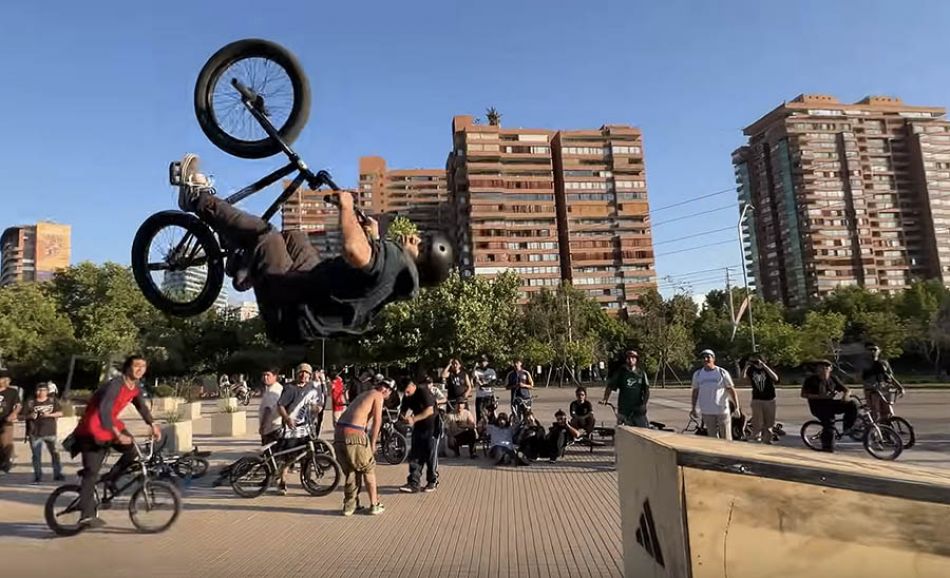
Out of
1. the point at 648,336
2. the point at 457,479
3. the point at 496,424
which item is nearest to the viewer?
the point at 457,479

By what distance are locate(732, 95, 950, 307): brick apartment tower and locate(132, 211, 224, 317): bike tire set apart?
8557 cm

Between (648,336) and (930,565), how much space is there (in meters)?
51.6

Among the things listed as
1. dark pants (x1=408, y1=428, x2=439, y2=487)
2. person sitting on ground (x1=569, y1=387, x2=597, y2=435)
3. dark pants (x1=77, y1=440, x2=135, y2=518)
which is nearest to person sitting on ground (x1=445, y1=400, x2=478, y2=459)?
person sitting on ground (x1=569, y1=387, x2=597, y2=435)

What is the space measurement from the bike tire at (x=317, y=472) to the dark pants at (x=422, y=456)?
1.14 m

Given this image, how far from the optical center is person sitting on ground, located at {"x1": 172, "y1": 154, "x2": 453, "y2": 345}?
3145 mm

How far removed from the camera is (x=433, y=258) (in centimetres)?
349

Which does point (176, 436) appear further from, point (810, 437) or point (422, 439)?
point (810, 437)

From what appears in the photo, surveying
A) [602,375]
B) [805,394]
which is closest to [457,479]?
[805,394]

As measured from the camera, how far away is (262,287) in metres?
3.29

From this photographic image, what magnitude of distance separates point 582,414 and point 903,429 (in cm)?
614

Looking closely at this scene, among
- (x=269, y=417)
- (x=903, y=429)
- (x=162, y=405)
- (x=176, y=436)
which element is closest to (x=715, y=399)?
(x=903, y=429)

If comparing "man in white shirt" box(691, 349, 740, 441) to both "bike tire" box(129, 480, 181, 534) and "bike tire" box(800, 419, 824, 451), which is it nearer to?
"bike tire" box(800, 419, 824, 451)

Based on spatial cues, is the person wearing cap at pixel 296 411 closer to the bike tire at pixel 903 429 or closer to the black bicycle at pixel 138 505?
the black bicycle at pixel 138 505

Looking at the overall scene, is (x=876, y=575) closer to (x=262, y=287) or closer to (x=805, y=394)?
(x=262, y=287)
